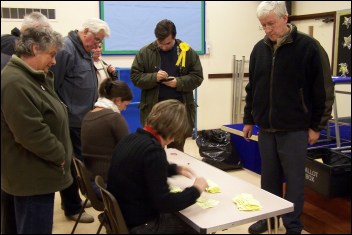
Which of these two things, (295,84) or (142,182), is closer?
(142,182)

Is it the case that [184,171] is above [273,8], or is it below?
below

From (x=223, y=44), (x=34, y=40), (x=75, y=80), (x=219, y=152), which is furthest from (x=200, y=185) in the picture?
(x=223, y=44)

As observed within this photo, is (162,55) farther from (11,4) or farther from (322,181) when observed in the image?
(11,4)

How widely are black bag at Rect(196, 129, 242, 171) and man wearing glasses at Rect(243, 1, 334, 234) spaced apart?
52.3 inches

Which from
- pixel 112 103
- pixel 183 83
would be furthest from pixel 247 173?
pixel 112 103

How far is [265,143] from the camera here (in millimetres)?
1878

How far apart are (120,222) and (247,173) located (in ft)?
7.09

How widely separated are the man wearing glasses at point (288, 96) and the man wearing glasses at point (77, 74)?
3.09 ft

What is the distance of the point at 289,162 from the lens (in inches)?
69.8

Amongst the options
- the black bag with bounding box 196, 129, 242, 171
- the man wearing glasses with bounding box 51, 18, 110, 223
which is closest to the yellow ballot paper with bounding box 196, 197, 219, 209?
the man wearing glasses with bounding box 51, 18, 110, 223

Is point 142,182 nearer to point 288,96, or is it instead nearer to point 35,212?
point 35,212

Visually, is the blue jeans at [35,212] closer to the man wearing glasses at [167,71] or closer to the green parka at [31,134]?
the green parka at [31,134]

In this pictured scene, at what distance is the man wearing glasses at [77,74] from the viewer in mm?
2043

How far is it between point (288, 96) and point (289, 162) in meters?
0.34
